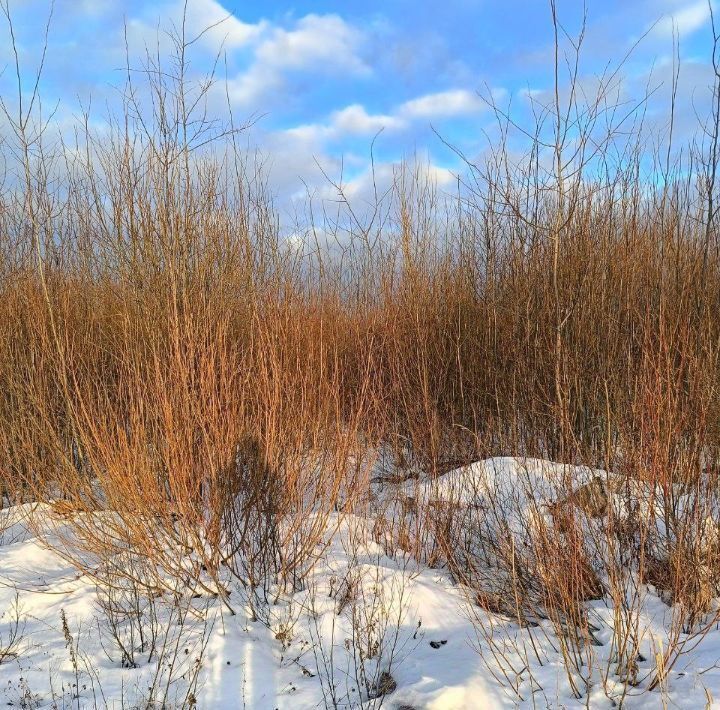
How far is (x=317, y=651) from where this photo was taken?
2115mm

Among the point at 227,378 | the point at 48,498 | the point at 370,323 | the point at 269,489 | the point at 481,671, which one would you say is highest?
the point at 370,323

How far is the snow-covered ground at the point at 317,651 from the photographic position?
177 cm

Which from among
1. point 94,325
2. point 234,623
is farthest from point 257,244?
point 234,623

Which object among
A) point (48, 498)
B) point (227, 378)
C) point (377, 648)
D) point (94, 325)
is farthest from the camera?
point (94, 325)

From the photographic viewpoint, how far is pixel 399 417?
15.0ft

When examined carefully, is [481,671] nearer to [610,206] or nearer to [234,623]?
[234,623]

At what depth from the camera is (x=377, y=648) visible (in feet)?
6.80

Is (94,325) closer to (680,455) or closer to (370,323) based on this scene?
(370,323)

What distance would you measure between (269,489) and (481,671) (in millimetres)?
1149

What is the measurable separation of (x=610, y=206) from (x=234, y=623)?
12.1 ft

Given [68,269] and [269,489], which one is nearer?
[269,489]

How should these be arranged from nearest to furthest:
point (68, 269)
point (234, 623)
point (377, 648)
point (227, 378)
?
point (377, 648) → point (234, 623) → point (227, 378) → point (68, 269)

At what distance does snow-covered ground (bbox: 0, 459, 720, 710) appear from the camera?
177 cm

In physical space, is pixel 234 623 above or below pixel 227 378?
below
